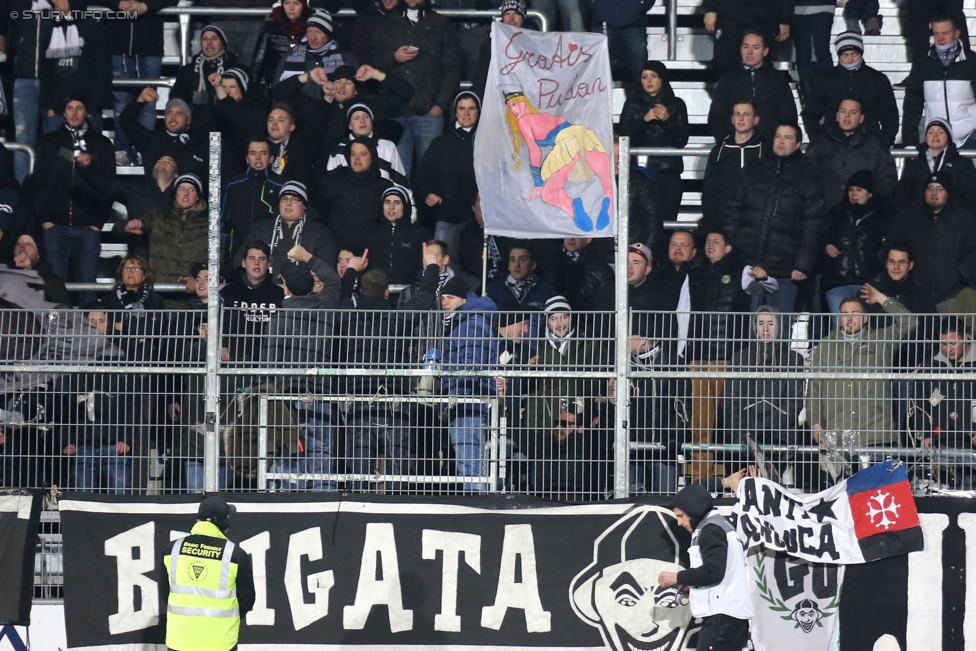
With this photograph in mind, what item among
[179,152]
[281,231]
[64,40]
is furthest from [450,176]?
[64,40]

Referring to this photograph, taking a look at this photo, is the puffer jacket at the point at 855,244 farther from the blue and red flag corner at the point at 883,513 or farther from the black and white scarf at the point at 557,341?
the black and white scarf at the point at 557,341

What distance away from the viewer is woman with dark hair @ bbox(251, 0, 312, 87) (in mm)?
15305

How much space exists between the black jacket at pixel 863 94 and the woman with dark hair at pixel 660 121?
1527 millimetres

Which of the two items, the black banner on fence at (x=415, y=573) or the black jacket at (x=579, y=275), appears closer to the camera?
the black banner on fence at (x=415, y=573)

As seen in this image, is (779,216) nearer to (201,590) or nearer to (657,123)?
(657,123)

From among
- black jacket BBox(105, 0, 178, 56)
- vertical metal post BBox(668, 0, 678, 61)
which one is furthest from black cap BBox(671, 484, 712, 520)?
black jacket BBox(105, 0, 178, 56)

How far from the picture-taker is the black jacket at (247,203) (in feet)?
45.3

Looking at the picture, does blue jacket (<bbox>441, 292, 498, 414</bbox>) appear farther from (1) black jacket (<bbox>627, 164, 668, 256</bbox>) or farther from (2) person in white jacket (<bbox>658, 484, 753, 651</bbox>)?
(1) black jacket (<bbox>627, 164, 668, 256</bbox>)

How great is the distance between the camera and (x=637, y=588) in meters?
10.3

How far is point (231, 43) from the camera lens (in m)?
15.9

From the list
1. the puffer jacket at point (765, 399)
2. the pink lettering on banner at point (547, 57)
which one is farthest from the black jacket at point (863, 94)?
the puffer jacket at point (765, 399)

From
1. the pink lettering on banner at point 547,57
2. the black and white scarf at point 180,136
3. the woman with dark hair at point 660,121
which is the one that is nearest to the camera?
the pink lettering on banner at point 547,57

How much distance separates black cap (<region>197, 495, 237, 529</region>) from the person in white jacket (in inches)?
119

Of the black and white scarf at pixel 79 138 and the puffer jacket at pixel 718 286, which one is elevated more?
the black and white scarf at pixel 79 138
